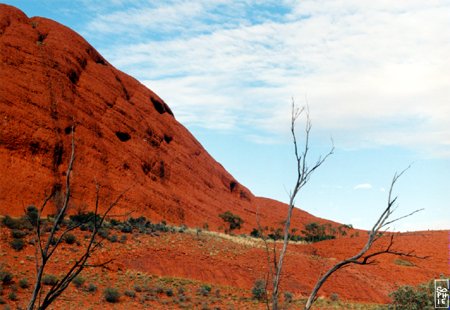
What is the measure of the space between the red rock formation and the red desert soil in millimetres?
135

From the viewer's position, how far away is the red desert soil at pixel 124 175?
82.6 ft

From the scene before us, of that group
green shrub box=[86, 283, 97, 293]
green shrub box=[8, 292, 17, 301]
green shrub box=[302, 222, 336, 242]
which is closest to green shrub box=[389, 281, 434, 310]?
green shrub box=[86, 283, 97, 293]

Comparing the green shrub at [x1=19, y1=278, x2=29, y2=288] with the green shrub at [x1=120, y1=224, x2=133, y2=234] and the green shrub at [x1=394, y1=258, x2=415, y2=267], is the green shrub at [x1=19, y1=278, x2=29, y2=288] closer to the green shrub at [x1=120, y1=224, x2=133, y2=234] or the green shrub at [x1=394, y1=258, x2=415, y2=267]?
the green shrub at [x1=120, y1=224, x2=133, y2=234]

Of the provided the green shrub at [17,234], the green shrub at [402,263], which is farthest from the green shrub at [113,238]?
the green shrub at [402,263]

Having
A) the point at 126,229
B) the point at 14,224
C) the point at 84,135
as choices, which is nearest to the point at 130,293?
the point at 14,224

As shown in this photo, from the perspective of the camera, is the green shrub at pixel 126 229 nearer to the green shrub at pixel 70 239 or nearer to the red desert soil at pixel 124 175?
the red desert soil at pixel 124 175

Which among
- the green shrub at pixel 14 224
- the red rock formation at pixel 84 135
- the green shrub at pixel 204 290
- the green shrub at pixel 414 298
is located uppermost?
the red rock formation at pixel 84 135

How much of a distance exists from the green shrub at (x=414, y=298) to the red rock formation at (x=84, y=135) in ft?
75.2

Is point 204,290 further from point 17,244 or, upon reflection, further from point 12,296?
point 17,244

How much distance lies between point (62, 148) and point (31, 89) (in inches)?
269

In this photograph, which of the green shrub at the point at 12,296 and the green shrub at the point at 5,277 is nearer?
the green shrub at the point at 12,296

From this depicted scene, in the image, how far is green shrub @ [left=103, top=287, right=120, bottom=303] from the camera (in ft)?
57.4

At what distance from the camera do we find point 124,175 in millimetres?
46969

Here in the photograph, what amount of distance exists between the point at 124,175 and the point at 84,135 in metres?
6.20
